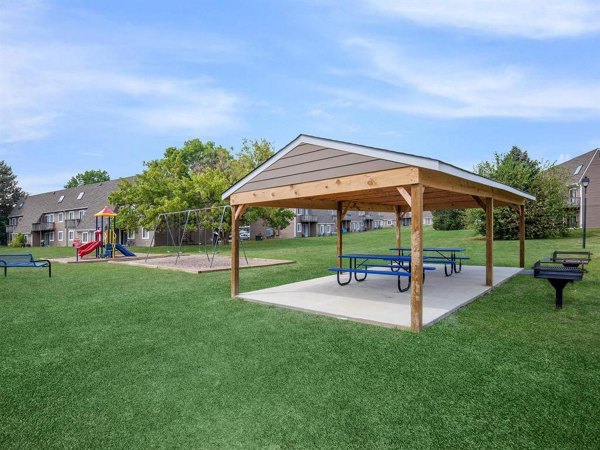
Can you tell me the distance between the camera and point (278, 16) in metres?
10.9

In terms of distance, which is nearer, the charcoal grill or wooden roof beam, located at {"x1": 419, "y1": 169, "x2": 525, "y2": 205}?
wooden roof beam, located at {"x1": 419, "y1": 169, "x2": 525, "y2": 205}

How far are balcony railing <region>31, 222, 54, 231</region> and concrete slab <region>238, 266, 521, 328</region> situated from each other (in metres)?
48.6

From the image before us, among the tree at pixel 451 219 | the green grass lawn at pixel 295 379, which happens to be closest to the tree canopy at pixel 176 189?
the tree at pixel 451 219

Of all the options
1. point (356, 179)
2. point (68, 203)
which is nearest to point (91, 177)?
point (68, 203)

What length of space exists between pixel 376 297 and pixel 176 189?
24300 mm

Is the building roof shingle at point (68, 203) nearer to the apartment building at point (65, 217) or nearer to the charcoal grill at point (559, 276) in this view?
the apartment building at point (65, 217)

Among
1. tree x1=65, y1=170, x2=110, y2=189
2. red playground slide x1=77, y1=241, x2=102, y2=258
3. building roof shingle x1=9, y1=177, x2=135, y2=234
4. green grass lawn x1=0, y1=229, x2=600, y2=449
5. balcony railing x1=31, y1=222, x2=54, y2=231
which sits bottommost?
green grass lawn x1=0, y1=229, x2=600, y2=449

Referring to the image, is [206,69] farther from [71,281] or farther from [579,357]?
[579,357]

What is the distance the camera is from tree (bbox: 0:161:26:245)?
54.1 m

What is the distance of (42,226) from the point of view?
46.3 metres

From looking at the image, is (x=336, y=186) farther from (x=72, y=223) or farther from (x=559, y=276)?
(x=72, y=223)

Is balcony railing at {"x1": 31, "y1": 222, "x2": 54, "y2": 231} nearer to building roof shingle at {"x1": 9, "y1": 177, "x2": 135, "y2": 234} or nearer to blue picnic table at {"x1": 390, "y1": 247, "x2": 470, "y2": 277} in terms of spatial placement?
building roof shingle at {"x1": 9, "y1": 177, "x2": 135, "y2": 234}

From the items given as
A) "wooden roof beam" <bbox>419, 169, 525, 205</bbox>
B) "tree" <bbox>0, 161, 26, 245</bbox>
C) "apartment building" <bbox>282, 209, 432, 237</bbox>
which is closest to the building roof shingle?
"tree" <bbox>0, 161, 26, 245</bbox>

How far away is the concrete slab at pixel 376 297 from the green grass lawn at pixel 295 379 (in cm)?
34
